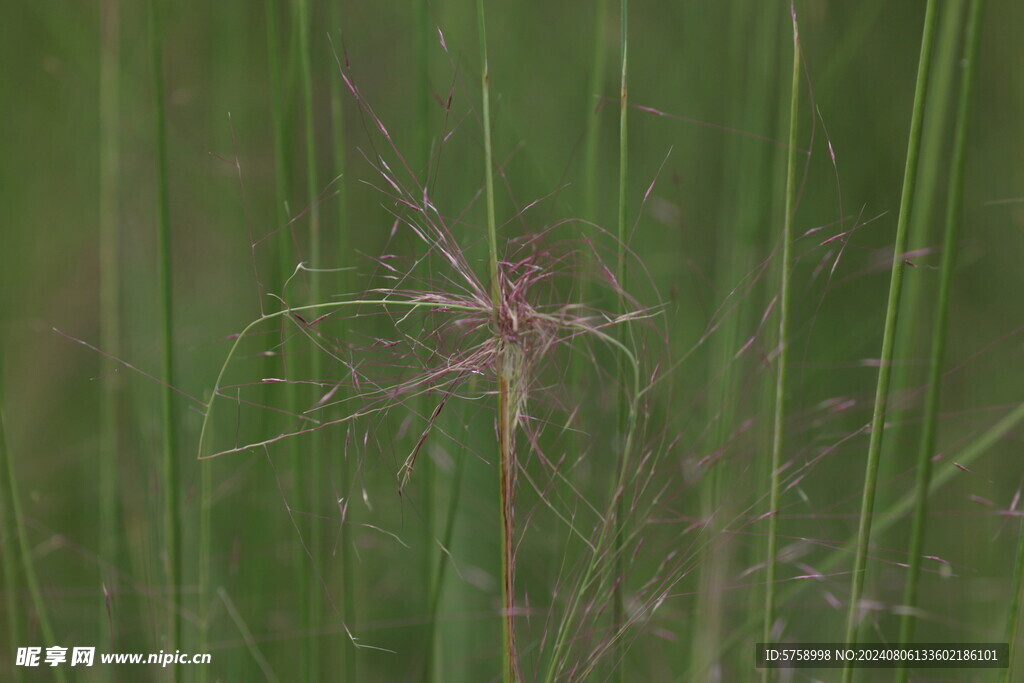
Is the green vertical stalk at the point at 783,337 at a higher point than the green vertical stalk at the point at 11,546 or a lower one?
higher

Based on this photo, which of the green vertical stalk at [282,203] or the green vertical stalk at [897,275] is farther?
the green vertical stalk at [282,203]

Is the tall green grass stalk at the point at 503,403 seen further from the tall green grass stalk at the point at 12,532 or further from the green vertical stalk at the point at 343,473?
the tall green grass stalk at the point at 12,532

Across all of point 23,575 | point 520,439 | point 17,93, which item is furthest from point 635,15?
point 23,575

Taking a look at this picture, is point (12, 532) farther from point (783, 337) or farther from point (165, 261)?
point (783, 337)

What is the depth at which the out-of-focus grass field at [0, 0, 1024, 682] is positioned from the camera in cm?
47

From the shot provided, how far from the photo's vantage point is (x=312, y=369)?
1.48 ft

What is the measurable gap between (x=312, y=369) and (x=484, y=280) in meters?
0.11

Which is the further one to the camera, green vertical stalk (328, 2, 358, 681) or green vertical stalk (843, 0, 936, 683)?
green vertical stalk (328, 2, 358, 681)

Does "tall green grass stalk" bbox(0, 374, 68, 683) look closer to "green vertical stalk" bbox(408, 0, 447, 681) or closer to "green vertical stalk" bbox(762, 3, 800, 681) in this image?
"green vertical stalk" bbox(408, 0, 447, 681)

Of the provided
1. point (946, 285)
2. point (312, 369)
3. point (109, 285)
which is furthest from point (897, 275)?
point (109, 285)

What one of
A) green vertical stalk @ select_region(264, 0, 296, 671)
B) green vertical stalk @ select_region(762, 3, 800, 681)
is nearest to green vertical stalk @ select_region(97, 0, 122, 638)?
green vertical stalk @ select_region(264, 0, 296, 671)

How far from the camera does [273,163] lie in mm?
549

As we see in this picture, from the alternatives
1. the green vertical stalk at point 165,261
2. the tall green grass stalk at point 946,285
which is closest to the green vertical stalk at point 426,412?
the green vertical stalk at point 165,261

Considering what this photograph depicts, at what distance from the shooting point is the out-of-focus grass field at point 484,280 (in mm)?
470
